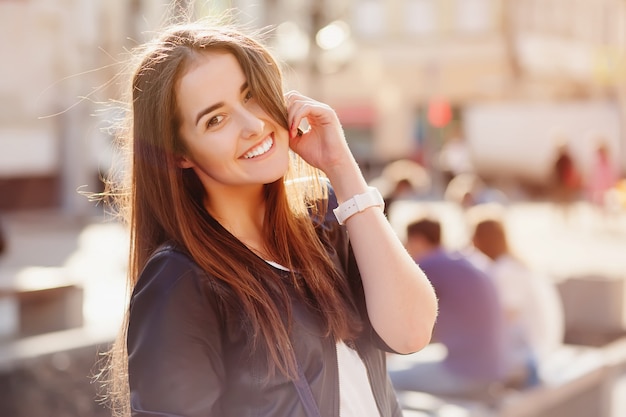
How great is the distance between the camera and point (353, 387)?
6.88ft

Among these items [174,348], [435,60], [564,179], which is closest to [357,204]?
[174,348]

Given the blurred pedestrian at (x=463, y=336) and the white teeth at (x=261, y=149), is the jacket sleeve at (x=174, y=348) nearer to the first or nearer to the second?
the white teeth at (x=261, y=149)

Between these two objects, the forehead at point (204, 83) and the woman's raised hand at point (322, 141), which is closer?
the forehead at point (204, 83)

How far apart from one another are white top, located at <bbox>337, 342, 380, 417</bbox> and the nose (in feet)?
1.37

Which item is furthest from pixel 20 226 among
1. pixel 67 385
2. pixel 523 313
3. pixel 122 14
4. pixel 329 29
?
pixel 523 313

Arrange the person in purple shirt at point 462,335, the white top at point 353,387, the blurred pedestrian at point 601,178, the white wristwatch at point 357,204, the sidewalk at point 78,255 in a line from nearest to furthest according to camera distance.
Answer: the white top at point 353,387
the white wristwatch at point 357,204
the person in purple shirt at point 462,335
the sidewalk at point 78,255
the blurred pedestrian at point 601,178

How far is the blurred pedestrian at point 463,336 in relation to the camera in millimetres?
5664

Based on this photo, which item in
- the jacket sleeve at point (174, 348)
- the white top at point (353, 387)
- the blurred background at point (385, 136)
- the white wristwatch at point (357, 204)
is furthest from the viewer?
the blurred background at point (385, 136)

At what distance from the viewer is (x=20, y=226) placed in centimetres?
2208

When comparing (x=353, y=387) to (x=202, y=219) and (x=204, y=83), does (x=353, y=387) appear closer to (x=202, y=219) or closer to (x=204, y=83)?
(x=202, y=219)

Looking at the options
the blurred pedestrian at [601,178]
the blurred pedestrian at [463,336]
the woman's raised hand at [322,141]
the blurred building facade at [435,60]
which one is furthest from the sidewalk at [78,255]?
the blurred pedestrian at [601,178]

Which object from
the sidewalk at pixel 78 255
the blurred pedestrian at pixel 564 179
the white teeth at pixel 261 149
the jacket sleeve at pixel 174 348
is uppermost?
the white teeth at pixel 261 149

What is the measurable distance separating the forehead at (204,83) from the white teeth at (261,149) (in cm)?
10

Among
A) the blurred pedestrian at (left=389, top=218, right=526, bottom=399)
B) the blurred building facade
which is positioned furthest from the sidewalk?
the blurred building facade
